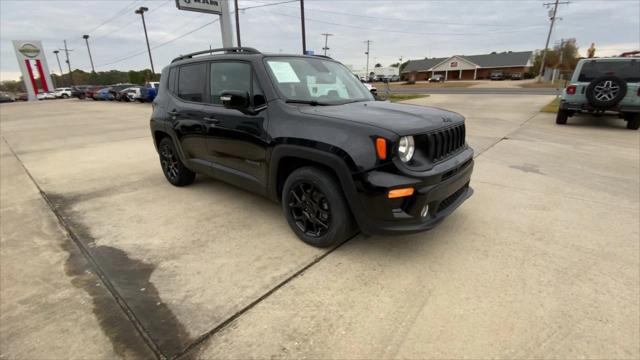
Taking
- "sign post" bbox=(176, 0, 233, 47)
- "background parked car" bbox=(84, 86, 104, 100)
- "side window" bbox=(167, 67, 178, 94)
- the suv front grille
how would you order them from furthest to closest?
"background parked car" bbox=(84, 86, 104, 100) → "sign post" bbox=(176, 0, 233, 47) → "side window" bbox=(167, 67, 178, 94) → the suv front grille

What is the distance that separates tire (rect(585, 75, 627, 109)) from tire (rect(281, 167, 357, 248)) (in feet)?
29.0

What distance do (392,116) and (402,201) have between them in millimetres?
754

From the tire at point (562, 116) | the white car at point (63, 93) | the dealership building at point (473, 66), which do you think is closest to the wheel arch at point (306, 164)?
the tire at point (562, 116)

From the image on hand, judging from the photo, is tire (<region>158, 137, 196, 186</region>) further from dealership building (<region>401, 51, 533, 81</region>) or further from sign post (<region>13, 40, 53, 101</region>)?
dealership building (<region>401, 51, 533, 81</region>)

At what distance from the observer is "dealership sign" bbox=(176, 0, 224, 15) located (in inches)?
527

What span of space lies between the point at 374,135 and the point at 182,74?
3.00 m

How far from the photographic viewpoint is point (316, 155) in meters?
2.72

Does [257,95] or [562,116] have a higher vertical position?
[257,95]

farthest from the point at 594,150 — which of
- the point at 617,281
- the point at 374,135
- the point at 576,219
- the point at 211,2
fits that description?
the point at 211,2

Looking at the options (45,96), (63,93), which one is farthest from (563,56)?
(45,96)

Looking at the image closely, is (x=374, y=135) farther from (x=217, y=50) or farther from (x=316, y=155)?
(x=217, y=50)

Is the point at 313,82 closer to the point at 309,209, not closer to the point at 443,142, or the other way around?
the point at 309,209

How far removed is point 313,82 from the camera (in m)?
3.46

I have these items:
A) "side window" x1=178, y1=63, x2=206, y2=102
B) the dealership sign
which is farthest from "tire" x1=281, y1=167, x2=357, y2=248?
the dealership sign
